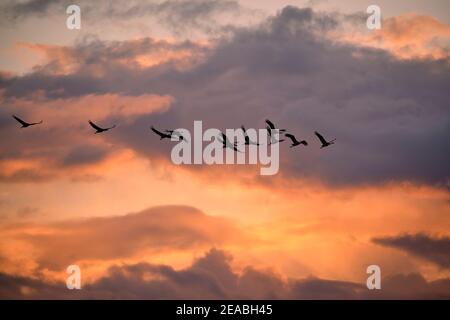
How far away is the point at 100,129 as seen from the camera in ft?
393

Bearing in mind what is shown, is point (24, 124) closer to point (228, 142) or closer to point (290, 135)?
point (228, 142)

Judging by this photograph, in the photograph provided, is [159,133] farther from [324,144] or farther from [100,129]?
[324,144]

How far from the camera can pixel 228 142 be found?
11625 centimetres
